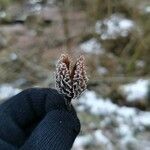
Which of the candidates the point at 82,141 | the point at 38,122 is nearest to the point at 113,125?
the point at 82,141

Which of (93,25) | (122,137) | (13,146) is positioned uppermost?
(13,146)

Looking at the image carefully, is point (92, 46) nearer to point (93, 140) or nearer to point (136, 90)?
point (136, 90)

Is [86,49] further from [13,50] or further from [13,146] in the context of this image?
[13,146]

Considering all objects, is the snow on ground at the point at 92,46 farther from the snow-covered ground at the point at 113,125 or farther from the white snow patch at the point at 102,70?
the snow-covered ground at the point at 113,125

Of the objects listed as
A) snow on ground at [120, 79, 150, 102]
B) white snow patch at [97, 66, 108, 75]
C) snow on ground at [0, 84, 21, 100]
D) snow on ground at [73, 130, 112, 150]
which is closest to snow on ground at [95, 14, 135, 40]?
white snow patch at [97, 66, 108, 75]

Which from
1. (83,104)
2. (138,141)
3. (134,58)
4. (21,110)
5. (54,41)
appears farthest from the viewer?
(54,41)

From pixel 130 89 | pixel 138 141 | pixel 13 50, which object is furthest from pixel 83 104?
pixel 13 50

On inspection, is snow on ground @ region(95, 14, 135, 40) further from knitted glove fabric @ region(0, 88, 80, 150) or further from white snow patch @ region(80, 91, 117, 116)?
knitted glove fabric @ region(0, 88, 80, 150)
